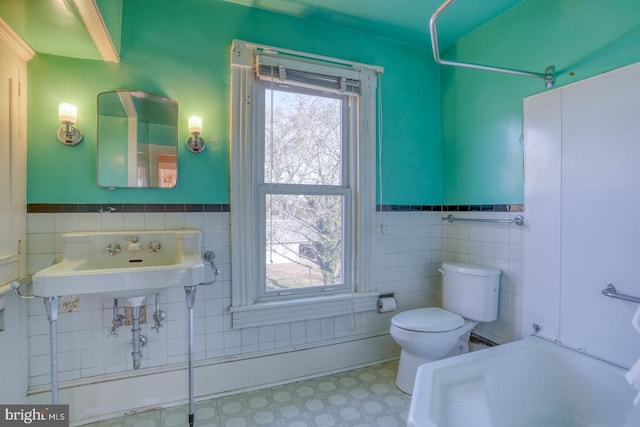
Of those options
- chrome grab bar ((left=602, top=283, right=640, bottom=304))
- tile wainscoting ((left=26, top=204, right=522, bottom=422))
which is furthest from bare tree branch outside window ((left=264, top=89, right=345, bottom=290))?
chrome grab bar ((left=602, top=283, right=640, bottom=304))

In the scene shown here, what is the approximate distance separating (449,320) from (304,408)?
1042 millimetres

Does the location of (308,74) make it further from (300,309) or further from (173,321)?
(173,321)

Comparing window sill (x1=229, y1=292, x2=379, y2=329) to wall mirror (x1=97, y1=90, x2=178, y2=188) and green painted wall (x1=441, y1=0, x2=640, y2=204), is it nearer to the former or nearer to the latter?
wall mirror (x1=97, y1=90, x2=178, y2=188)

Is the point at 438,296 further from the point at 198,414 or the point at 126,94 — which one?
the point at 126,94

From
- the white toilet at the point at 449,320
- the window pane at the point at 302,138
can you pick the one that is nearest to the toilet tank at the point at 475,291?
the white toilet at the point at 449,320

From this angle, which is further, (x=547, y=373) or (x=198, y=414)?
(x=198, y=414)

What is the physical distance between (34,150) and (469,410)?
8.00 ft

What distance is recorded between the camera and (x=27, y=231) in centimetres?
157

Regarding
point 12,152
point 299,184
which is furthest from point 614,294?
→ point 12,152

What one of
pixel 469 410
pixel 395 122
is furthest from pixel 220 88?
pixel 469 410

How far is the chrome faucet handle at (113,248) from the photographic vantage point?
1.62m

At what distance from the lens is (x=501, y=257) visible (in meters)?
2.03

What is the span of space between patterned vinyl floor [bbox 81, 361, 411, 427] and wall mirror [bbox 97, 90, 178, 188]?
1303mm

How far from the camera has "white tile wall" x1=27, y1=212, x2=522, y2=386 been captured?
1.62 meters
